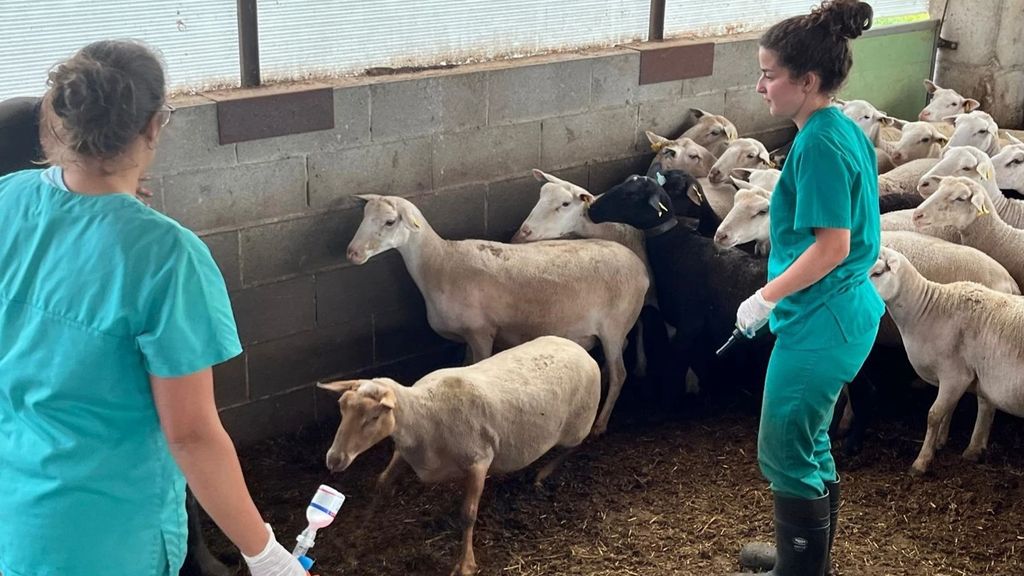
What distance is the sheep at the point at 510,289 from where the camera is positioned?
562 cm

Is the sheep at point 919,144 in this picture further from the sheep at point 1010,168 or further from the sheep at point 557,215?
the sheep at point 557,215

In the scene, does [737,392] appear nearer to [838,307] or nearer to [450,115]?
[450,115]

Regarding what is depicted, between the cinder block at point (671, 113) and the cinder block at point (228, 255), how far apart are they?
2926mm

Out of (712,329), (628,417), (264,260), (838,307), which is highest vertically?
(838,307)

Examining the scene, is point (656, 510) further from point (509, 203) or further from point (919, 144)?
point (919, 144)

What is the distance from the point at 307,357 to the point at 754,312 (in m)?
2.69

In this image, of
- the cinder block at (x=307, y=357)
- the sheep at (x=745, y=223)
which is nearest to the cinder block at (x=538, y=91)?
the sheep at (x=745, y=223)

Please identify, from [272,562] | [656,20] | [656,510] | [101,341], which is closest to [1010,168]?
[656,20]

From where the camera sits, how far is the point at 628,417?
602cm

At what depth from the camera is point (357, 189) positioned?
18.2ft

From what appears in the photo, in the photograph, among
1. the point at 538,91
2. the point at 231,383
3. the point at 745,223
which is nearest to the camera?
the point at 231,383

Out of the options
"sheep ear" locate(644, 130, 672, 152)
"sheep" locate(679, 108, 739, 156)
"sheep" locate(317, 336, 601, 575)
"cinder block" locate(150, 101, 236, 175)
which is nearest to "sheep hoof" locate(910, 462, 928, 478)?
"sheep" locate(317, 336, 601, 575)

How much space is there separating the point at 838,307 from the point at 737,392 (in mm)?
2864

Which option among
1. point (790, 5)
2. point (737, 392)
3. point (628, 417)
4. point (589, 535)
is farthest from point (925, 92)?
point (589, 535)
